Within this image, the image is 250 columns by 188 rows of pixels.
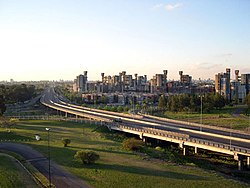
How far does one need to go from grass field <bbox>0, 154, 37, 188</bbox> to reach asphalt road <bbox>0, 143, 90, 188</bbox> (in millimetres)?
1676

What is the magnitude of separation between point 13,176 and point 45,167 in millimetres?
3702

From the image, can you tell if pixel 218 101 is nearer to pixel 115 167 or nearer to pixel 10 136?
pixel 10 136

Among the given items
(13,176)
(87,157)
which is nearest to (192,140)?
(87,157)

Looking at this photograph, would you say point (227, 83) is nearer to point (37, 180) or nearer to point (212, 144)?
point (212, 144)

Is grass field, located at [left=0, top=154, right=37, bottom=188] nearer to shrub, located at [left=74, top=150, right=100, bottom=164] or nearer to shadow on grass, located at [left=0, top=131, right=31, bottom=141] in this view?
shrub, located at [left=74, top=150, right=100, bottom=164]

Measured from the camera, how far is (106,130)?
57875 mm

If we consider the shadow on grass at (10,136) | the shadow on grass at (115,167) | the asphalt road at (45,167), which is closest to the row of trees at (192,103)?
the shadow on grass at (10,136)

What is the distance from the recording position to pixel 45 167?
1213 inches

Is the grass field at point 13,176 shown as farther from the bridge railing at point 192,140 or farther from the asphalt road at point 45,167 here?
the bridge railing at point 192,140

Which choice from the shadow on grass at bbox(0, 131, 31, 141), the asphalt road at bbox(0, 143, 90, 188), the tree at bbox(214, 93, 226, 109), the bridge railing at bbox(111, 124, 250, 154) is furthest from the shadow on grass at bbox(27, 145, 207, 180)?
the tree at bbox(214, 93, 226, 109)

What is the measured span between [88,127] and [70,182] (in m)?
32.6

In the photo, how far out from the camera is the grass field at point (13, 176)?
25828 millimetres

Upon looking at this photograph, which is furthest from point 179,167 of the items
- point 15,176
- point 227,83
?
point 227,83

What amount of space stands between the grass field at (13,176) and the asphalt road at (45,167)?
1.68 m
